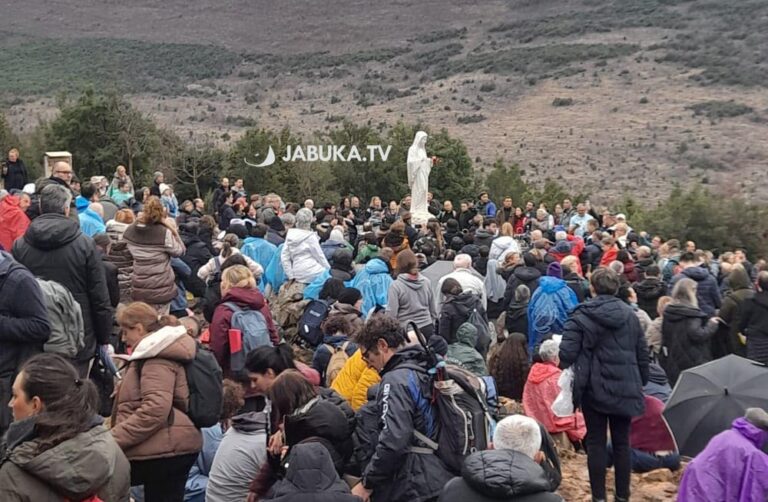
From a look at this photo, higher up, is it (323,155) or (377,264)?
(377,264)

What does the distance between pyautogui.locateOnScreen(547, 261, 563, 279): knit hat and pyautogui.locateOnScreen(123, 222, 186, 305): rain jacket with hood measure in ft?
14.4

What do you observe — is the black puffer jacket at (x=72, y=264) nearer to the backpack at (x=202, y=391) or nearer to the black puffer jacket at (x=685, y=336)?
the backpack at (x=202, y=391)

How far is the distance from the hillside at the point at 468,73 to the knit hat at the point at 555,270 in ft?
113

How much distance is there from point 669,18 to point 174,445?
3309 inches

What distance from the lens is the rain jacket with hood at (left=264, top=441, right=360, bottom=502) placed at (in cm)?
395

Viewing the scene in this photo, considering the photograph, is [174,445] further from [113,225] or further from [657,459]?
[113,225]

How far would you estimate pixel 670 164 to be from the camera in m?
49.2

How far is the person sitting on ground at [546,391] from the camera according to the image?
7.44m

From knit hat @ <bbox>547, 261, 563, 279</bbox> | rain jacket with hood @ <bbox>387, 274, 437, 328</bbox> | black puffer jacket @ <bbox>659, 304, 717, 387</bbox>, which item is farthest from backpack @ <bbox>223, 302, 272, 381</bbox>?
knit hat @ <bbox>547, 261, 563, 279</bbox>

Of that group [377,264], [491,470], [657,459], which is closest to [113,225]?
[377,264]

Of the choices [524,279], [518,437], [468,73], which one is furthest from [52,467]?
[468,73]

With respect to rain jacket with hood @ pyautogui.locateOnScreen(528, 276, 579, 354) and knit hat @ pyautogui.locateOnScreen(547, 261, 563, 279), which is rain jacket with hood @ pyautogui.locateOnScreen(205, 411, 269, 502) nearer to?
rain jacket with hood @ pyautogui.locateOnScreen(528, 276, 579, 354)

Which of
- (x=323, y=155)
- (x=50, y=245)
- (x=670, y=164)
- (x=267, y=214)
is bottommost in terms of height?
(x=670, y=164)

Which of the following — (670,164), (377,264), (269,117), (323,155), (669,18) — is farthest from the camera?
(669,18)
